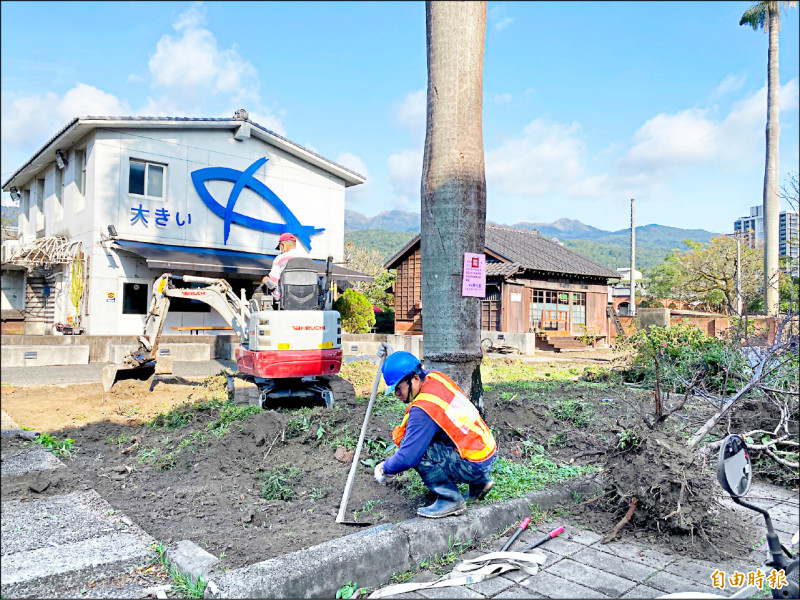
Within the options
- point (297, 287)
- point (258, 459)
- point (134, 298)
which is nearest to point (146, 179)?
point (134, 298)

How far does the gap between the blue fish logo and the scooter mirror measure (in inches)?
683

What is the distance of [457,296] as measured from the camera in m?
5.30

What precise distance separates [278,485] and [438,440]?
1424 millimetres

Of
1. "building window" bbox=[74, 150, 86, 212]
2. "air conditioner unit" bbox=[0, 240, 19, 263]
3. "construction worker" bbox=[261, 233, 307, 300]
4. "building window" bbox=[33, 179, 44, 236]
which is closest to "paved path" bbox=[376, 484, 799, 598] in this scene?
"construction worker" bbox=[261, 233, 307, 300]

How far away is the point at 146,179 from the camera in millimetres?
16609

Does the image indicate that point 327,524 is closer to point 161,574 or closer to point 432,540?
point 432,540

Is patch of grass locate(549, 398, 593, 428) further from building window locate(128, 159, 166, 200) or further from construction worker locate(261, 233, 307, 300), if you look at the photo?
building window locate(128, 159, 166, 200)

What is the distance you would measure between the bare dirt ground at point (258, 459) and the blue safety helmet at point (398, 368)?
0.99 meters

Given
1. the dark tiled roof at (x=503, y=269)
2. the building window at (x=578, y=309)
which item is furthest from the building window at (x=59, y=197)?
the building window at (x=578, y=309)

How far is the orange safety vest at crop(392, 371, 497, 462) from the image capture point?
12.8ft

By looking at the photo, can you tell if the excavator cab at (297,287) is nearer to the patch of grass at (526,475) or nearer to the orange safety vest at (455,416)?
the patch of grass at (526,475)

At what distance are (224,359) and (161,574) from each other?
13.0 meters

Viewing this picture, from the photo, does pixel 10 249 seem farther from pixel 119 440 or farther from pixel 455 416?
pixel 455 416

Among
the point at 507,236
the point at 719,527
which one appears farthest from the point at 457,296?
the point at 507,236
